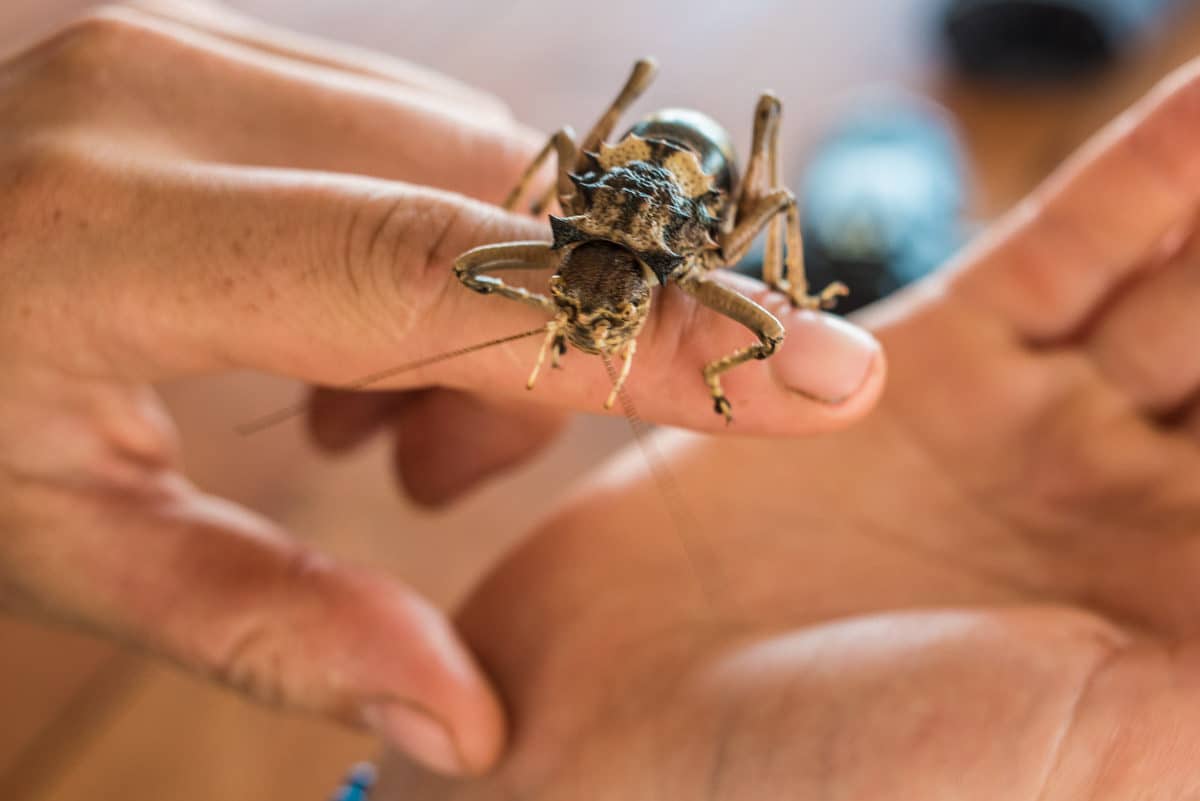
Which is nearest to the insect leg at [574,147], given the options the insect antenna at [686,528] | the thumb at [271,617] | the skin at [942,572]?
the insect antenna at [686,528]

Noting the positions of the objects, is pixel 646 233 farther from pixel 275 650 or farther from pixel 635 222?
pixel 275 650

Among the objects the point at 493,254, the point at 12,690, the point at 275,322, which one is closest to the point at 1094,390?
the point at 493,254

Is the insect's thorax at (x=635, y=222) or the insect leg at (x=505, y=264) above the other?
the insect's thorax at (x=635, y=222)

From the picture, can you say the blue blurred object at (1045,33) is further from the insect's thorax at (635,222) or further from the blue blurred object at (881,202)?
the insect's thorax at (635,222)

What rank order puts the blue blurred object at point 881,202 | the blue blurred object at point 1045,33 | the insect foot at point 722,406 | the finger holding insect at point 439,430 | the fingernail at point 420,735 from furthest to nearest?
the blue blurred object at point 1045,33, the blue blurred object at point 881,202, the finger holding insect at point 439,430, the fingernail at point 420,735, the insect foot at point 722,406

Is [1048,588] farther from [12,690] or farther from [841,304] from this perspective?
[12,690]

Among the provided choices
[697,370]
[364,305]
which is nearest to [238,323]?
[364,305]

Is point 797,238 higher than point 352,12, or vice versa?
point 797,238
